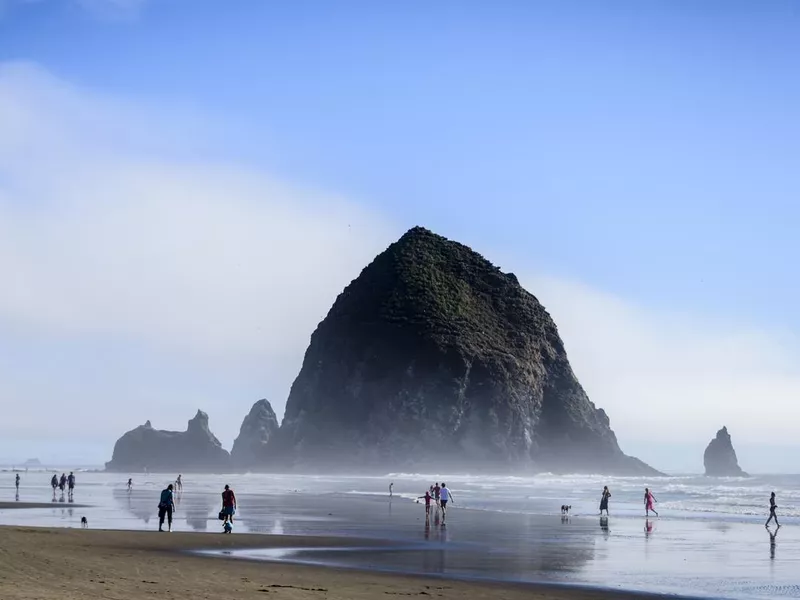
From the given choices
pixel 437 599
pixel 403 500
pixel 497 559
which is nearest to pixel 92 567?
pixel 437 599

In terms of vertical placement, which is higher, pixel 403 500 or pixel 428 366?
pixel 428 366

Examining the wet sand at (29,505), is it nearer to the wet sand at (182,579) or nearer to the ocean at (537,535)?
the ocean at (537,535)

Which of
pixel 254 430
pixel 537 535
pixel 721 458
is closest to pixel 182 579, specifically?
pixel 537 535

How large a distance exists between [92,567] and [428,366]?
12065 centimetres

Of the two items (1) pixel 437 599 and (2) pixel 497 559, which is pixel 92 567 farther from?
(2) pixel 497 559

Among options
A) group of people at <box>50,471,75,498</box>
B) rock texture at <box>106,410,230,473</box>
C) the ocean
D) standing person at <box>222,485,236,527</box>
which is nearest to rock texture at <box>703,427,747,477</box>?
rock texture at <box>106,410,230,473</box>

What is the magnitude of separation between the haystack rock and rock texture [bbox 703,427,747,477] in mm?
34355

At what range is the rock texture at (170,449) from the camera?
173 metres

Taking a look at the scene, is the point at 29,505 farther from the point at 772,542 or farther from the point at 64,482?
the point at 772,542

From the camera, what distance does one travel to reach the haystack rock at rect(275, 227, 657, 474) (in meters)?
135

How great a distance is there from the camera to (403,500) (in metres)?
61.3

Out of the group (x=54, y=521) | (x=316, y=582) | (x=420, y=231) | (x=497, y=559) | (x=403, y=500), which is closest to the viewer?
(x=316, y=582)

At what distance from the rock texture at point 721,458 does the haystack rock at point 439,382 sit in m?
34.4

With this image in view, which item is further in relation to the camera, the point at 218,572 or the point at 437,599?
the point at 218,572
